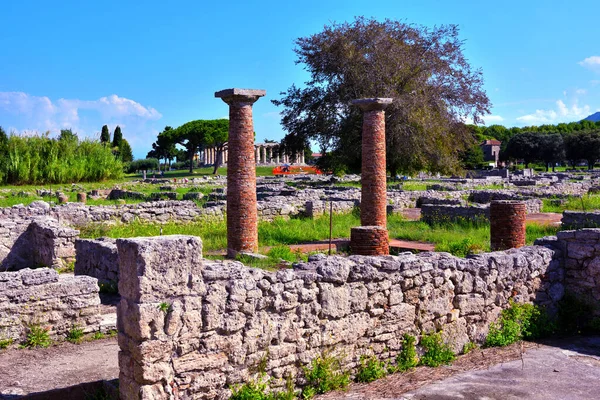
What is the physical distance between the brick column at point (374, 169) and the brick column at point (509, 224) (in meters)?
3.46

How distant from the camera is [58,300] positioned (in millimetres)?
8086

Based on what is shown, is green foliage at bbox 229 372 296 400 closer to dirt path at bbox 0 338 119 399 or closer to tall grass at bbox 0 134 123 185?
dirt path at bbox 0 338 119 399

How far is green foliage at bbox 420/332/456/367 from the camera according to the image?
21.9 ft

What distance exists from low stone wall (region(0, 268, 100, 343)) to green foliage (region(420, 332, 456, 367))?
4.52 metres

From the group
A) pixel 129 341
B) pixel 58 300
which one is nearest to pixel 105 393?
pixel 129 341

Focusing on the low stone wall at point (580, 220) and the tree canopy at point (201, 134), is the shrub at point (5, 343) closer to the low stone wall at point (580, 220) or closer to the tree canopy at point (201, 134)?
the low stone wall at point (580, 220)

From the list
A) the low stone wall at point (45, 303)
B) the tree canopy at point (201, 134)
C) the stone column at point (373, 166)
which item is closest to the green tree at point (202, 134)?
the tree canopy at point (201, 134)

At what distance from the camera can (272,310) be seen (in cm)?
570

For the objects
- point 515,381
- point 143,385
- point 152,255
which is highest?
point 152,255

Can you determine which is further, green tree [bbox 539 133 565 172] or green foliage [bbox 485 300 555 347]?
green tree [bbox 539 133 565 172]

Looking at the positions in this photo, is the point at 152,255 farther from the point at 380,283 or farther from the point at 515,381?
the point at 515,381

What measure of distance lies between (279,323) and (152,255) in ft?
4.77

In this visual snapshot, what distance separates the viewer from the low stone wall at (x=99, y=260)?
1034 cm

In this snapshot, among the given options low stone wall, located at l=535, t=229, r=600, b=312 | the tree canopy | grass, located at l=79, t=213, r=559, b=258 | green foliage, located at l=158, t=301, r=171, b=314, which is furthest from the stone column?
the tree canopy
